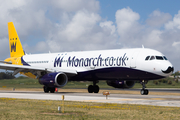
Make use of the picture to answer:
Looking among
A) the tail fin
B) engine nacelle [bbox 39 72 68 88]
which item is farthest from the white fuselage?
the tail fin

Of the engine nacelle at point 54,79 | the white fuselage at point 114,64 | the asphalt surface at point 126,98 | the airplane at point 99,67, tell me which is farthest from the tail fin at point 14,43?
the asphalt surface at point 126,98

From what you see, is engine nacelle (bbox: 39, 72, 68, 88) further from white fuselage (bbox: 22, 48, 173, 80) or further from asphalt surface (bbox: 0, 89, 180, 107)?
asphalt surface (bbox: 0, 89, 180, 107)

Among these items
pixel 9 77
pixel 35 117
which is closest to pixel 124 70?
pixel 35 117

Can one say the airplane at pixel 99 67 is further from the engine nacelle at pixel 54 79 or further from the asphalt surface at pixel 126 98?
the asphalt surface at pixel 126 98

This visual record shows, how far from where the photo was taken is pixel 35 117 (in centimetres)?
1331

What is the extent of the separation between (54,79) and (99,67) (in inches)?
208

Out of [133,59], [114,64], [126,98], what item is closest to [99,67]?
[114,64]

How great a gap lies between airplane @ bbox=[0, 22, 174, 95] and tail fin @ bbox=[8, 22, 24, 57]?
3676mm

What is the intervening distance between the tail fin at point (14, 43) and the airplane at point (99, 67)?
3676 mm

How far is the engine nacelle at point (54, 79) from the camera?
109ft

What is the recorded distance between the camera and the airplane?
29.8 metres

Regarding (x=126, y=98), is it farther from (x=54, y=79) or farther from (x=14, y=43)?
(x=14, y=43)

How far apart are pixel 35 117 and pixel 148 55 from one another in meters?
19.2

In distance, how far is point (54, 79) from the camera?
109ft
